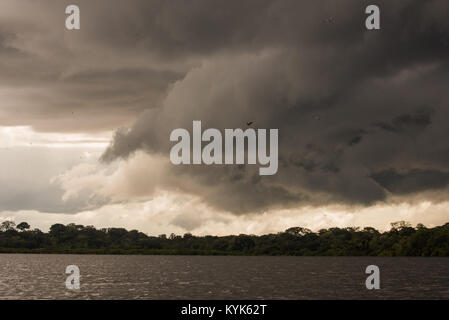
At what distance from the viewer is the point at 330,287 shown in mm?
113375

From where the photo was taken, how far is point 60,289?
10531cm

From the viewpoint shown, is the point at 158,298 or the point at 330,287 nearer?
the point at 158,298

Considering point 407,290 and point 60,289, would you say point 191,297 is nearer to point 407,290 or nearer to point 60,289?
point 60,289
